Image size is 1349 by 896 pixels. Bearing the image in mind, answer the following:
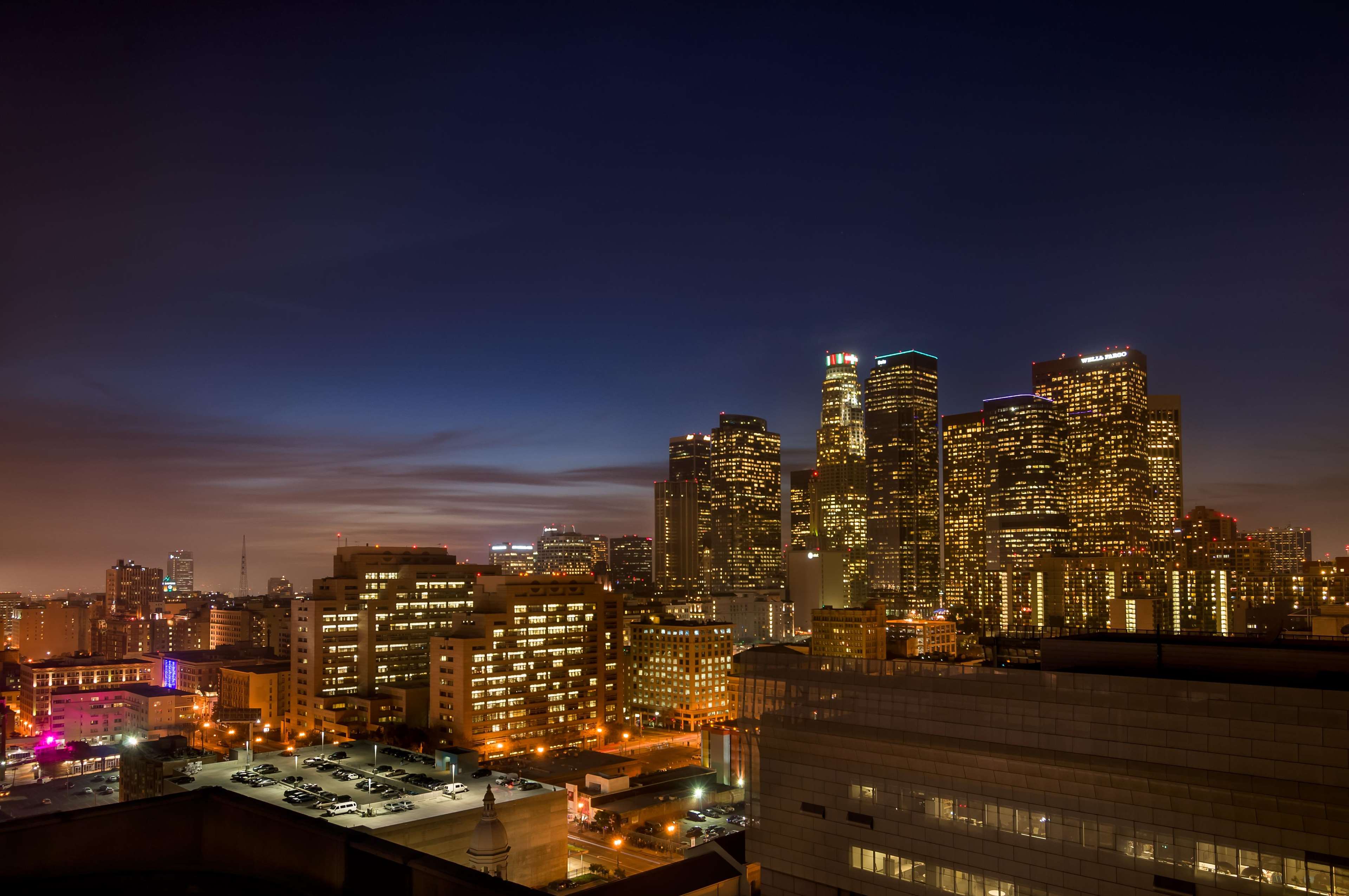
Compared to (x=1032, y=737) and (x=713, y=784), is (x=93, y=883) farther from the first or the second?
(x=713, y=784)

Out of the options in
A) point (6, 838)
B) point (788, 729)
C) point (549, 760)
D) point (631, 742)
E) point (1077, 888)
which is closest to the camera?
point (6, 838)

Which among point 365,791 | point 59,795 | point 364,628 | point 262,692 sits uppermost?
point 364,628

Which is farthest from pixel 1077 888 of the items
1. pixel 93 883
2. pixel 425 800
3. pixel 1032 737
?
pixel 425 800

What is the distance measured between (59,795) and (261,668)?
37.3 m

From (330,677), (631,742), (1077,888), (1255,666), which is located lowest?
(631,742)

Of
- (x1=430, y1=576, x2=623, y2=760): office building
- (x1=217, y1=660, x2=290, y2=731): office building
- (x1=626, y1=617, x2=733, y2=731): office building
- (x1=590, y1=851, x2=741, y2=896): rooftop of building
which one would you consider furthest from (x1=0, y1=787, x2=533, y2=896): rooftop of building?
(x1=217, y1=660, x2=290, y2=731): office building

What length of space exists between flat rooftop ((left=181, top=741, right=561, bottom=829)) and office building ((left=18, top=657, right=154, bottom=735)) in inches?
4035

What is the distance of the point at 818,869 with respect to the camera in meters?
31.8

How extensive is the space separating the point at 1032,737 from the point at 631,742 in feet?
312

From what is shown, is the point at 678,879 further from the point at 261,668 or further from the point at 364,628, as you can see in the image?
the point at 261,668

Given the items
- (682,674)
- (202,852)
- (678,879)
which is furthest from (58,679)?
(202,852)

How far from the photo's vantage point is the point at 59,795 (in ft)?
310

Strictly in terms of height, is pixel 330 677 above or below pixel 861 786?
below

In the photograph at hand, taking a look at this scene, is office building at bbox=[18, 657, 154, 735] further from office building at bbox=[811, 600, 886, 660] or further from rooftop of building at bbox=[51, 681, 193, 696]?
office building at bbox=[811, 600, 886, 660]
